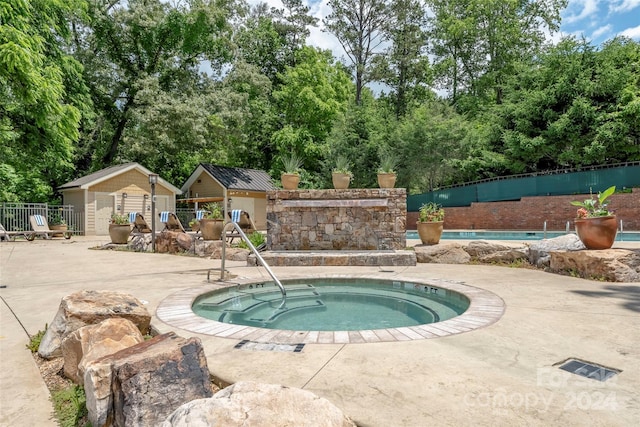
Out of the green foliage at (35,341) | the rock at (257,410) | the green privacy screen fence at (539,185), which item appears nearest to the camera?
the rock at (257,410)

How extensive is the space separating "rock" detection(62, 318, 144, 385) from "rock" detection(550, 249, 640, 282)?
597 cm

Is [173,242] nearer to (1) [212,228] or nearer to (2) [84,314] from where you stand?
(1) [212,228]

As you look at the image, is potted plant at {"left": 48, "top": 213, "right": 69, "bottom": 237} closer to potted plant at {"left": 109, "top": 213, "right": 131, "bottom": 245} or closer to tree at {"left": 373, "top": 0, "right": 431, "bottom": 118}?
potted plant at {"left": 109, "top": 213, "right": 131, "bottom": 245}

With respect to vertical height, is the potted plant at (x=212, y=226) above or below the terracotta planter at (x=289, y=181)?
below

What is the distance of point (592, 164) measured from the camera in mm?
16469

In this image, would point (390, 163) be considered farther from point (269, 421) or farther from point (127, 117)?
point (127, 117)

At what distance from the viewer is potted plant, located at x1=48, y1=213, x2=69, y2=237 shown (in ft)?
54.0

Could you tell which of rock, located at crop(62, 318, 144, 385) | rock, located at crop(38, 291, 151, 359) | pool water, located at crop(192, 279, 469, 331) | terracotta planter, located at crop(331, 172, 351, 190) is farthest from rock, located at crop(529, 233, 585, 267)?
rock, located at crop(62, 318, 144, 385)

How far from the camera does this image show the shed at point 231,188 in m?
20.7

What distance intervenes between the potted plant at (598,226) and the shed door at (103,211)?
19779 millimetres

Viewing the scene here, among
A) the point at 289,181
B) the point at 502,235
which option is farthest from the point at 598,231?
the point at 502,235

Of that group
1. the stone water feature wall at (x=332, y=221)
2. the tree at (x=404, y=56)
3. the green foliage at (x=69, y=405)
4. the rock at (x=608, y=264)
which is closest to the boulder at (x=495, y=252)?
the rock at (x=608, y=264)

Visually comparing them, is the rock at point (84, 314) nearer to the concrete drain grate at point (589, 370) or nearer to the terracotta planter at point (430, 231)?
the concrete drain grate at point (589, 370)

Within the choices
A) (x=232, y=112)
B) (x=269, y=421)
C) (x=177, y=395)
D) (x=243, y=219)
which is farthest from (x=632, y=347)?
(x=232, y=112)
